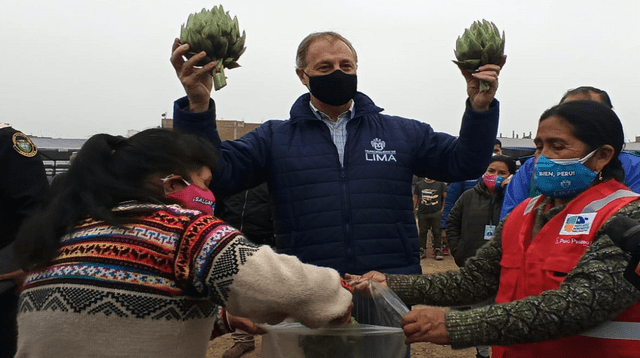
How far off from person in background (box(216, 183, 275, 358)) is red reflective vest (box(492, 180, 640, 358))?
3.36m

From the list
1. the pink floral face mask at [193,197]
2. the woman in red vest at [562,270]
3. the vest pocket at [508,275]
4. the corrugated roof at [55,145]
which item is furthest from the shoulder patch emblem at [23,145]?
the corrugated roof at [55,145]

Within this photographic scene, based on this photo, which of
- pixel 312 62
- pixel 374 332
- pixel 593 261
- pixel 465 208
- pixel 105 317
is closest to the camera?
pixel 105 317

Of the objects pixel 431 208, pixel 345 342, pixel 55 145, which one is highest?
pixel 345 342

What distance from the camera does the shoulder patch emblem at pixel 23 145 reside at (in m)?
2.83

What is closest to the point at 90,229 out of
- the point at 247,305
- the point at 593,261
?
the point at 247,305

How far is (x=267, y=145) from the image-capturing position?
2.60 m

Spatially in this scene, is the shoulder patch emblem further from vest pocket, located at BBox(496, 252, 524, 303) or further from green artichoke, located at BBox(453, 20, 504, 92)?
vest pocket, located at BBox(496, 252, 524, 303)

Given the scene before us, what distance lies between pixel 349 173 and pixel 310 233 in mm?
343

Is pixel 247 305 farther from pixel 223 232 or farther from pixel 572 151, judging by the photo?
pixel 572 151

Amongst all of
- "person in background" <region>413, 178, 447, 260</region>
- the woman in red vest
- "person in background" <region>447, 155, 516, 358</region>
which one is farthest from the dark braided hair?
"person in background" <region>413, 178, 447, 260</region>

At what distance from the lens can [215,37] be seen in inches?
84.7

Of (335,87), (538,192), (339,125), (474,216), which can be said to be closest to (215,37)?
(335,87)

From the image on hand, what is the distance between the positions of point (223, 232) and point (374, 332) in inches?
33.1

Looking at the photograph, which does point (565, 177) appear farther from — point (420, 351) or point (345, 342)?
point (420, 351)
